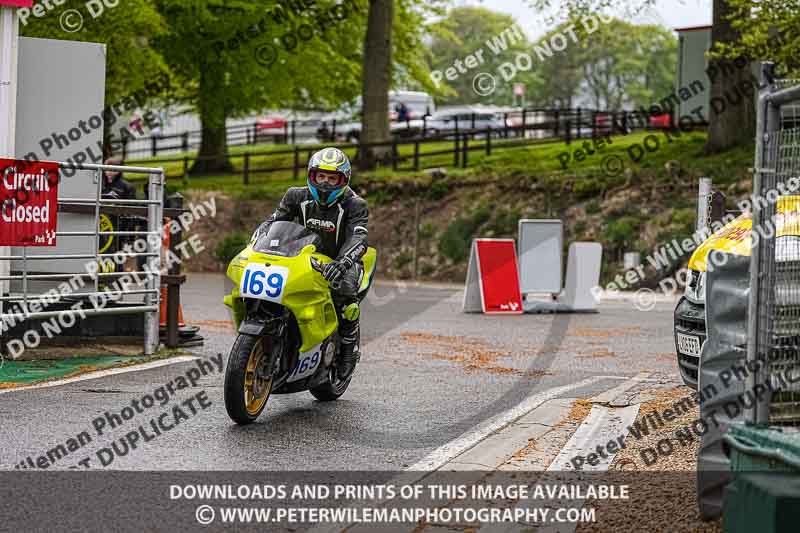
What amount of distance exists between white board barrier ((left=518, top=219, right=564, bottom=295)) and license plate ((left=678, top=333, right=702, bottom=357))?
11.3 metres

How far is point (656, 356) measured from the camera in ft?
44.2

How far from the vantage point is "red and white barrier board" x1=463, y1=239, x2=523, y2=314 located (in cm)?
1888

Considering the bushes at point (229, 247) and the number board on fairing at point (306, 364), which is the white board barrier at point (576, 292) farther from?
the bushes at point (229, 247)

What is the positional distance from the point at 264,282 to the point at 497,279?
10.9m

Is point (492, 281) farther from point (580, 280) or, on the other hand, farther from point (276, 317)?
point (276, 317)

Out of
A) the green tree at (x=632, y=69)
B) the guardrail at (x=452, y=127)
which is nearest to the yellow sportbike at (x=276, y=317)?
the guardrail at (x=452, y=127)

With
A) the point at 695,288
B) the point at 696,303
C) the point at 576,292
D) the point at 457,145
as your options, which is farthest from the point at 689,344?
the point at 457,145

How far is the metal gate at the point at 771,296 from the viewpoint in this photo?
521cm

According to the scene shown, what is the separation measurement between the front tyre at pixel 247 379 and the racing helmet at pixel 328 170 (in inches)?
47.0

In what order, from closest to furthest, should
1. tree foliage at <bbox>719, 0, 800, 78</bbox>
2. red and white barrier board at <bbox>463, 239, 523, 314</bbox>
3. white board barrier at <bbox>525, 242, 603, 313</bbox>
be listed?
1. red and white barrier board at <bbox>463, 239, 523, 314</bbox>
2. white board barrier at <bbox>525, 242, 603, 313</bbox>
3. tree foliage at <bbox>719, 0, 800, 78</bbox>

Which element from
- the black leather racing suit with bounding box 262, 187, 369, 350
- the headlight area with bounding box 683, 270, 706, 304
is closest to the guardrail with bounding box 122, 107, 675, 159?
the black leather racing suit with bounding box 262, 187, 369, 350

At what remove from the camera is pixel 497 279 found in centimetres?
1892

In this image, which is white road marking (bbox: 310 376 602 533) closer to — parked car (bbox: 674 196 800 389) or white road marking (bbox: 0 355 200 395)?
parked car (bbox: 674 196 800 389)

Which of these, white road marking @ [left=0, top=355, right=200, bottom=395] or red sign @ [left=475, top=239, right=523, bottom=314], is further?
red sign @ [left=475, top=239, right=523, bottom=314]
